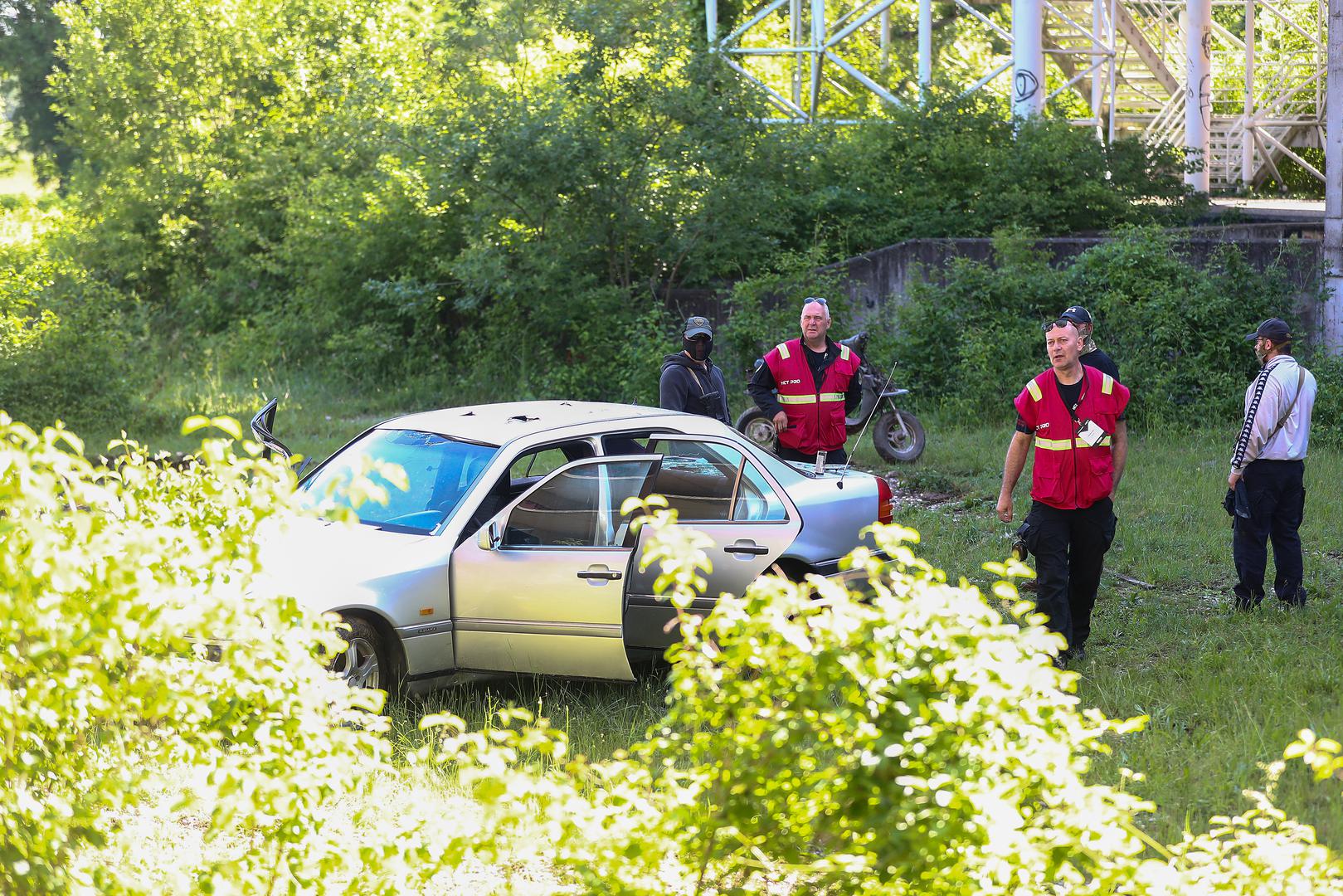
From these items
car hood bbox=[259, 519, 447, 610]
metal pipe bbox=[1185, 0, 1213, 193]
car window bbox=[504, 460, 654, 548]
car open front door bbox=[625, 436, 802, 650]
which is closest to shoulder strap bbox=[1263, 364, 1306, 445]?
car open front door bbox=[625, 436, 802, 650]

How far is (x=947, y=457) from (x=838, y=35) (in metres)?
11.3

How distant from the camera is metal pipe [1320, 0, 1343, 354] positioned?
544 inches

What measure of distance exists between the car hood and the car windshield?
148mm

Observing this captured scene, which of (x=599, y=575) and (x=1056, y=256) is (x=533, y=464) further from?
(x=1056, y=256)

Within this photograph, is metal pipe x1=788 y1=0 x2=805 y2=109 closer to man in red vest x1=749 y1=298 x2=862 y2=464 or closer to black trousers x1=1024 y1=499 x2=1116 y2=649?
man in red vest x1=749 y1=298 x2=862 y2=464

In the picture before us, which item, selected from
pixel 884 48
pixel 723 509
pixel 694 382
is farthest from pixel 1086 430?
pixel 884 48

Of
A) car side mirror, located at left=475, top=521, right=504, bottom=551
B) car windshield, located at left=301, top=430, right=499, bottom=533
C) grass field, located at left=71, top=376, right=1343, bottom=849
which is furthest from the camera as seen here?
car windshield, located at left=301, top=430, right=499, bottom=533

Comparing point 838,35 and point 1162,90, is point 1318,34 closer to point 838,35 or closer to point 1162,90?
point 1162,90

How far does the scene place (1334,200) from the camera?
1407 cm

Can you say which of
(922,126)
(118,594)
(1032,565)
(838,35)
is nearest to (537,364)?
(922,126)

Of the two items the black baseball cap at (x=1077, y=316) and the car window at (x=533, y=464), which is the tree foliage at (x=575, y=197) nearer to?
the car window at (x=533, y=464)

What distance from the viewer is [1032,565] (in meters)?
8.47

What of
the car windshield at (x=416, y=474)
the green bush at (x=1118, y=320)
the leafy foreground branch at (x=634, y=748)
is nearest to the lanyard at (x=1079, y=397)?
the car windshield at (x=416, y=474)

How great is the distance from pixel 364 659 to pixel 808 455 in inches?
142
